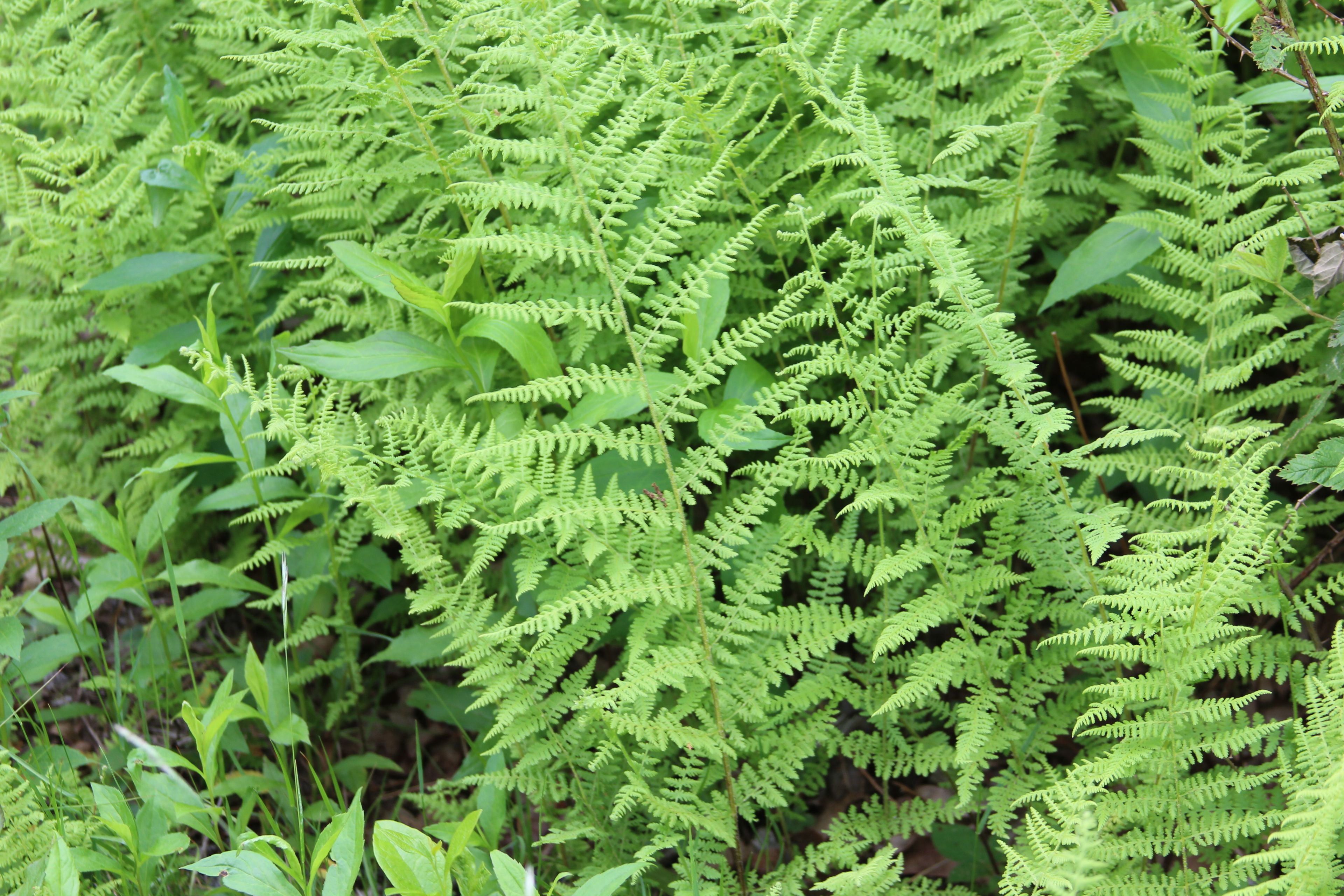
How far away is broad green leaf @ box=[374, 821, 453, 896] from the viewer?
1.53m

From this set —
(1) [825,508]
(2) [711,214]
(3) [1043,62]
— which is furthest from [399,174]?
(3) [1043,62]

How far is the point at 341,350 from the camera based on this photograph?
2.08m

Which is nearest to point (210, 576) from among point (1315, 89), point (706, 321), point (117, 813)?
point (117, 813)

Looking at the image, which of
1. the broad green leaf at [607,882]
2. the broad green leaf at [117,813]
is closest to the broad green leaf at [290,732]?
the broad green leaf at [117,813]

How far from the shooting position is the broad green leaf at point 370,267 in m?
2.09

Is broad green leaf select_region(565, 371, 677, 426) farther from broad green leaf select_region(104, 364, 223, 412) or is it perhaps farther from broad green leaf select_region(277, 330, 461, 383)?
broad green leaf select_region(104, 364, 223, 412)

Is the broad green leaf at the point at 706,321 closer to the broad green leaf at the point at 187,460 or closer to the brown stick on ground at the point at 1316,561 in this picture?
the broad green leaf at the point at 187,460

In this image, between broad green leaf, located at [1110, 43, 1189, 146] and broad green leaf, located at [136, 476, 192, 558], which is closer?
broad green leaf, located at [1110, 43, 1189, 146]

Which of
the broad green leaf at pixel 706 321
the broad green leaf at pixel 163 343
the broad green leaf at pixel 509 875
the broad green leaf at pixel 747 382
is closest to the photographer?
the broad green leaf at pixel 509 875

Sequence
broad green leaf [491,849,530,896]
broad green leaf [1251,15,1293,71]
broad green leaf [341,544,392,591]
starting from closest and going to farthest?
broad green leaf [491,849,530,896] → broad green leaf [1251,15,1293,71] → broad green leaf [341,544,392,591]

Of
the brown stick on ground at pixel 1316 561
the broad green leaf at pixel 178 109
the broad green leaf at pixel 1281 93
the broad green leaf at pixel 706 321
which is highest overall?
the broad green leaf at pixel 178 109

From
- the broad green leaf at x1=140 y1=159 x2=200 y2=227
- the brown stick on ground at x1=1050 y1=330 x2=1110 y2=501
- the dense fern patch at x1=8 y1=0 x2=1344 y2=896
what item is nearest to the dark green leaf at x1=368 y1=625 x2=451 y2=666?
the dense fern patch at x1=8 y1=0 x2=1344 y2=896

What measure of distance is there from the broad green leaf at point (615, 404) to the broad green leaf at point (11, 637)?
1337mm

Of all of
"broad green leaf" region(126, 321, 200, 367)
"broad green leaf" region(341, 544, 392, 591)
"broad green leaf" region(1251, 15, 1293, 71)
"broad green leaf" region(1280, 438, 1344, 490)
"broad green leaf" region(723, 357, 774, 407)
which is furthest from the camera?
"broad green leaf" region(126, 321, 200, 367)
